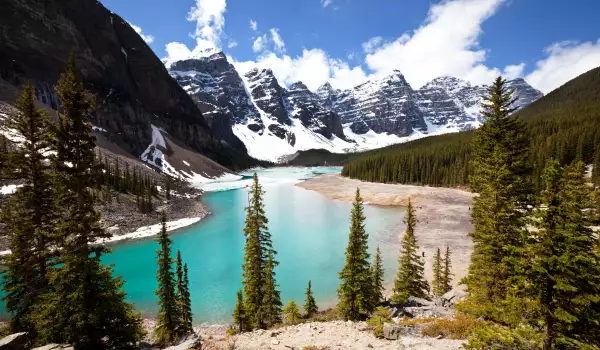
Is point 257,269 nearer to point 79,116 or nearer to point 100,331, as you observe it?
point 100,331

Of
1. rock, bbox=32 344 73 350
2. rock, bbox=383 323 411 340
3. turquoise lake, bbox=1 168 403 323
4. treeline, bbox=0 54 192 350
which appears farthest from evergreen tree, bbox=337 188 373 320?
rock, bbox=32 344 73 350

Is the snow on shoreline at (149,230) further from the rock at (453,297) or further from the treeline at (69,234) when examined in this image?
the rock at (453,297)

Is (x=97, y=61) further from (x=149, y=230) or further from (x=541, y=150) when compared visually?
(x=541, y=150)

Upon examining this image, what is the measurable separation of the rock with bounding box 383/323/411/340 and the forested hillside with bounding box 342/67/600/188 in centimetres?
7041

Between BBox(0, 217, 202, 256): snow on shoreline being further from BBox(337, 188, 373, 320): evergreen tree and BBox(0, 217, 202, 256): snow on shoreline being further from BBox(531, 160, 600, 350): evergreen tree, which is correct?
BBox(531, 160, 600, 350): evergreen tree

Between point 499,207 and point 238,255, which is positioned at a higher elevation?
point 499,207

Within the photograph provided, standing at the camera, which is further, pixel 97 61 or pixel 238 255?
pixel 97 61

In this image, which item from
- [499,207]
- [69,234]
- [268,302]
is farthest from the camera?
[268,302]

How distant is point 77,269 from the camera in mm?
10523

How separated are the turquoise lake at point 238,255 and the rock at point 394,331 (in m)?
14.9

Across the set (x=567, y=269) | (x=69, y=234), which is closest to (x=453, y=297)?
(x=567, y=269)

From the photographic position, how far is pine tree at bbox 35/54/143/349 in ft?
34.0

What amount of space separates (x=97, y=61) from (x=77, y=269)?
175 m

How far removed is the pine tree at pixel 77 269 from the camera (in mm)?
10367
